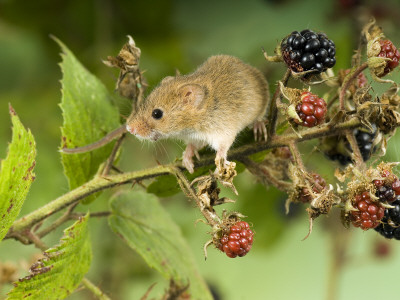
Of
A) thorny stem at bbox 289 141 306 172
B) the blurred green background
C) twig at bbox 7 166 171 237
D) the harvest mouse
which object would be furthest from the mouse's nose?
the blurred green background

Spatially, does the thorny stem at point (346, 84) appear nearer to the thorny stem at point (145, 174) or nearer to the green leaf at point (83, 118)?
the thorny stem at point (145, 174)

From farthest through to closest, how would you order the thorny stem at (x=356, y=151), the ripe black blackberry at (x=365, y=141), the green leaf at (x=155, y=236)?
the green leaf at (x=155, y=236) < the ripe black blackberry at (x=365, y=141) < the thorny stem at (x=356, y=151)

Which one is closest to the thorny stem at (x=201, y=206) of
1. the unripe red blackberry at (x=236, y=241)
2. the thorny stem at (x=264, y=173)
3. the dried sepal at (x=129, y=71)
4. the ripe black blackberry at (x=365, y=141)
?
the unripe red blackberry at (x=236, y=241)

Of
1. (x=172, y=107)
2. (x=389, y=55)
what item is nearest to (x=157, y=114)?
(x=172, y=107)

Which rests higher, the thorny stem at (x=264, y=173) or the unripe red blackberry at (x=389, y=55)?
the unripe red blackberry at (x=389, y=55)

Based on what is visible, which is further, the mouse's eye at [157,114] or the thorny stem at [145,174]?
the mouse's eye at [157,114]

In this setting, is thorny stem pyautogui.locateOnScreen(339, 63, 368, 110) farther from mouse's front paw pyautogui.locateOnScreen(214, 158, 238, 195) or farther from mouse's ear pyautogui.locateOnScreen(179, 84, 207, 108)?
mouse's ear pyautogui.locateOnScreen(179, 84, 207, 108)

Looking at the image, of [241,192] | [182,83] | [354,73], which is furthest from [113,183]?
[241,192]
